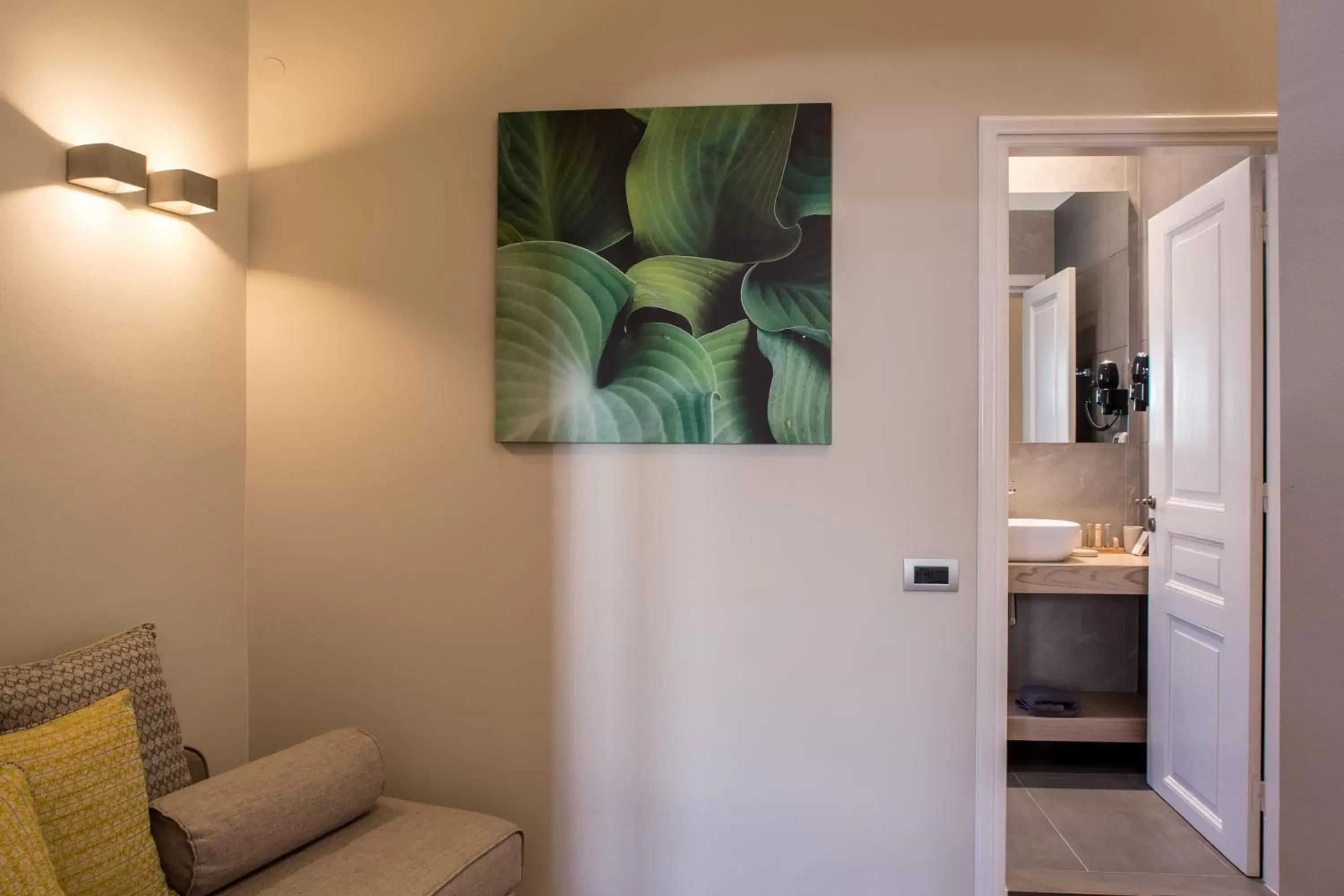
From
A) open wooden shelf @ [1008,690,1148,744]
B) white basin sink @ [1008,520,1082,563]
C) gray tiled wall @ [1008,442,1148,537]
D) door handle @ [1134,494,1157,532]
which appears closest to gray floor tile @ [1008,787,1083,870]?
open wooden shelf @ [1008,690,1148,744]

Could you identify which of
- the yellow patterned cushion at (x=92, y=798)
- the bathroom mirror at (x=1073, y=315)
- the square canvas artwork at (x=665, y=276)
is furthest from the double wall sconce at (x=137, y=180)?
the bathroom mirror at (x=1073, y=315)

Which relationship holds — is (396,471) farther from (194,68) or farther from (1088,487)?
(1088,487)

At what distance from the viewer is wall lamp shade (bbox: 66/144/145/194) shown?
195 centimetres

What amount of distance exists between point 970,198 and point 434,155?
57.3 inches

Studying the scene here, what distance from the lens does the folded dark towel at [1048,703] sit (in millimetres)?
3564

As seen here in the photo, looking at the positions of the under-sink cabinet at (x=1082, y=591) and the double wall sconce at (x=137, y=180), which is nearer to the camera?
the double wall sconce at (x=137, y=180)

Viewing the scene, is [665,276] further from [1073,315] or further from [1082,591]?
[1073,315]

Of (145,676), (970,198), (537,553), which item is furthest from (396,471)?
(970,198)

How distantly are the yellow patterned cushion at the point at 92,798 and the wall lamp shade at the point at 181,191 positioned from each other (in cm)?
120

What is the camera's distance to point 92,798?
1.54 metres

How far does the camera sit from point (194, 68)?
2.36 metres

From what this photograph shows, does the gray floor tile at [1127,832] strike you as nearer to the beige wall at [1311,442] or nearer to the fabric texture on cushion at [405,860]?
the fabric texture on cushion at [405,860]

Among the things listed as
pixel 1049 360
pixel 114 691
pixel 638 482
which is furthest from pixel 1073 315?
pixel 114 691

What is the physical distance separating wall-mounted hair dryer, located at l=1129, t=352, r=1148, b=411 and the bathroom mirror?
0.07m
